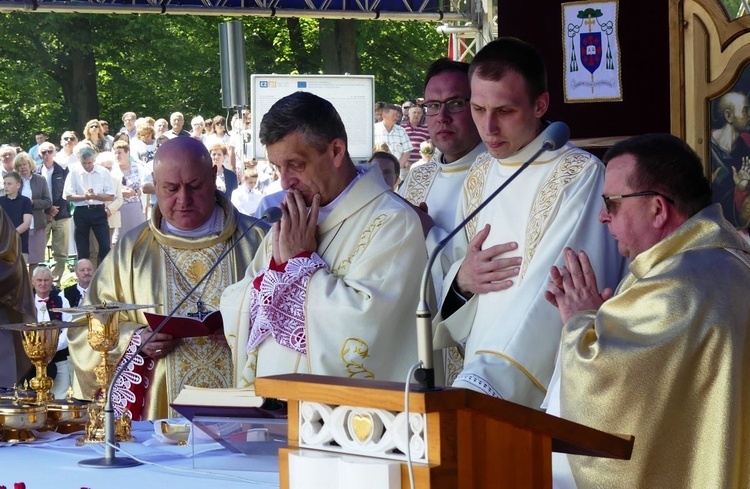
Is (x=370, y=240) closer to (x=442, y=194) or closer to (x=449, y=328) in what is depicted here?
(x=449, y=328)

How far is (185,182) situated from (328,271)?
1097mm

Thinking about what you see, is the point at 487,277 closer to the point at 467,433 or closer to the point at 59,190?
the point at 467,433

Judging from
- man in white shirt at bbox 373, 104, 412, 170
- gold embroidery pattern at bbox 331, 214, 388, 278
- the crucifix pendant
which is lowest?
the crucifix pendant

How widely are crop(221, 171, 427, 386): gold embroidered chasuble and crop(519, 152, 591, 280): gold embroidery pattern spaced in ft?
1.71

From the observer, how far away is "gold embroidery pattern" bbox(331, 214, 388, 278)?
4.82 meters

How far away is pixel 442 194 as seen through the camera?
5.73 metres

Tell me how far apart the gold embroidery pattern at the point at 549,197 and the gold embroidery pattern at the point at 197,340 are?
175 centimetres

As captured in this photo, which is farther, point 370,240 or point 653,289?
point 370,240

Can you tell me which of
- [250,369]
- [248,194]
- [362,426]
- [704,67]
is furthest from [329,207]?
[248,194]

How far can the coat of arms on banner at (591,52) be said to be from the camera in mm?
7129

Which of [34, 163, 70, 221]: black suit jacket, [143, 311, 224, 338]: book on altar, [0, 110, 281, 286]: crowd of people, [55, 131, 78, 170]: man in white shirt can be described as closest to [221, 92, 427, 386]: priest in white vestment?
[143, 311, 224, 338]: book on altar

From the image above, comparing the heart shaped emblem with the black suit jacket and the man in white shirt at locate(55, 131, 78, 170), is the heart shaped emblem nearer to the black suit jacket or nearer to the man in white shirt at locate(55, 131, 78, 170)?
the black suit jacket

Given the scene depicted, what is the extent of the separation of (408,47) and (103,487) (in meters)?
23.1

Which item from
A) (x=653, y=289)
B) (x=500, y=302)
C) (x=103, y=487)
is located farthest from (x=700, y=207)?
(x=103, y=487)
